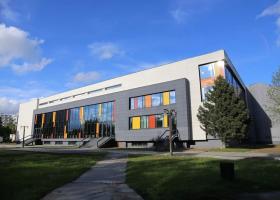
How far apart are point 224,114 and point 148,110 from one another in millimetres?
14679

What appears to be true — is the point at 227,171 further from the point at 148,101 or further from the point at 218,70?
the point at 148,101

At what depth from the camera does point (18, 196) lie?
9531 mm

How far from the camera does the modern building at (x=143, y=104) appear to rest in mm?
40312

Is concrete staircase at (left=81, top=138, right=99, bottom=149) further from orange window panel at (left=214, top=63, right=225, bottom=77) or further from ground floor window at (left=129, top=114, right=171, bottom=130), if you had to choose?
orange window panel at (left=214, top=63, right=225, bottom=77)

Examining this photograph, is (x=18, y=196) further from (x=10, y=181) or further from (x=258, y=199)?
(x=258, y=199)

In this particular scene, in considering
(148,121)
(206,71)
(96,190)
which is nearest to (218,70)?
(206,71)

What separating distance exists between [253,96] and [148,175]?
2229 inches

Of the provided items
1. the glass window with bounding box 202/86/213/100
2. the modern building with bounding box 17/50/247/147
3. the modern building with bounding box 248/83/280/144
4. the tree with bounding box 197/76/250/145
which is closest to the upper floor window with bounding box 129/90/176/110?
the modern building with bounding box 17/50/247/147

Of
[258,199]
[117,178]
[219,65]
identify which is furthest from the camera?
[219,65]

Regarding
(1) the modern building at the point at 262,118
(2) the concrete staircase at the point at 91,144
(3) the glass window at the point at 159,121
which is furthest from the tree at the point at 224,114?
(1) the modern building at the point at 262,118

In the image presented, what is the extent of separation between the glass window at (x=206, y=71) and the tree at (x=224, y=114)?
4.41 m

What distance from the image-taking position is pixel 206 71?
134 ft

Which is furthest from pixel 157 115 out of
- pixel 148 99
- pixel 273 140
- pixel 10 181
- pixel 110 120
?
pixel 10 181

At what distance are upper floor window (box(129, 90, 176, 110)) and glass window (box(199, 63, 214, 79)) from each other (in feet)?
17.0
